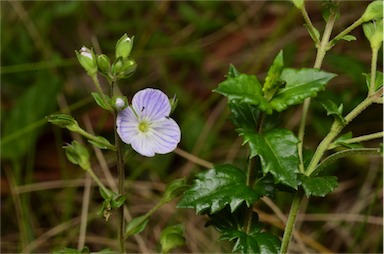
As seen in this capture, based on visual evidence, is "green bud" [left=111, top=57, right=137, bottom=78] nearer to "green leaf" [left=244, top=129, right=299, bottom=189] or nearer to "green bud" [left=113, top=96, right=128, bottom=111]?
"green bud" [left=113, top=96, right=128, bottom=111]

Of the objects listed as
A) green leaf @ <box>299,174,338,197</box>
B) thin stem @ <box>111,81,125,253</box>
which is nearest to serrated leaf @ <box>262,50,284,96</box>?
green leaf @ <box>299,174,338,197</box>

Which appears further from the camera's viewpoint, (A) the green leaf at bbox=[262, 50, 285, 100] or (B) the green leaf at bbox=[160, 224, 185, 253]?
(B) the green leaf at bbox=[160, 224, 185, 253]

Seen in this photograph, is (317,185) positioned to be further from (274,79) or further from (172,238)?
(172,238)

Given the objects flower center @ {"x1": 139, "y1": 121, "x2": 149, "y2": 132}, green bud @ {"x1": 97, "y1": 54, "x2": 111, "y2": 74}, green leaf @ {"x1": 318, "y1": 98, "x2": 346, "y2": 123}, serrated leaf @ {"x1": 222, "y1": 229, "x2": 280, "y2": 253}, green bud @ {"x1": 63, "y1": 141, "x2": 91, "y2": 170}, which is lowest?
serrated leaf @ {"x1": 222, "y1": 229, "x2": 280, "y2": 253}

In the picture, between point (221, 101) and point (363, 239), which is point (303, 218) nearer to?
point (363, 239)

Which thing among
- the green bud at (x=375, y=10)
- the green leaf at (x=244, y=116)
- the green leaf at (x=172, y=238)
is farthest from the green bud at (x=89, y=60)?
the green bud at (x=375, y=10)
